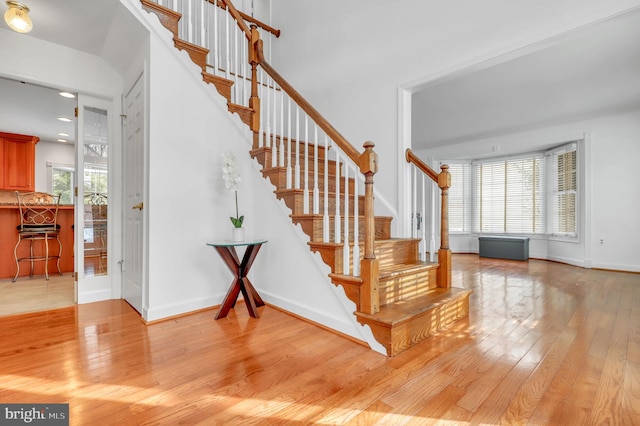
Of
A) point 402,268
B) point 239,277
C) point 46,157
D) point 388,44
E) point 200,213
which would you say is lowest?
point 239,277

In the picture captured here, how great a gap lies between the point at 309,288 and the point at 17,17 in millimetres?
3126

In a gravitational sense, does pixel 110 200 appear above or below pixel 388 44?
below

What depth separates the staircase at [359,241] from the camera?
2023 mm

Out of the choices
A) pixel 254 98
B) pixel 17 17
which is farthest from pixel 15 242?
pixel 254 98

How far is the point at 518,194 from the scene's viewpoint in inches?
262

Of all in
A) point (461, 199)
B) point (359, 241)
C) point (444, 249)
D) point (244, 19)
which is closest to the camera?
point (359, 241)

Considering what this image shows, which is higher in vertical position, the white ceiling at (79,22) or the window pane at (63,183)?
the white ceiling at (79,22)

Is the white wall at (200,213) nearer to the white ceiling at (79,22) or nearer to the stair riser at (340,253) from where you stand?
the stair riser at (340,253)

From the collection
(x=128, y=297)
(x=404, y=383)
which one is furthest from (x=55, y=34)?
(x=404, y=383)

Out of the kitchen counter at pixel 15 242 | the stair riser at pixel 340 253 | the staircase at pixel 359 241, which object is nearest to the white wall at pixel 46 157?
the kitchen counter at pixel 15 242

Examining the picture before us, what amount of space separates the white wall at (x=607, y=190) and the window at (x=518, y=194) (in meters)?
0.28

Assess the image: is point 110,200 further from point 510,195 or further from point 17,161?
point 510,195

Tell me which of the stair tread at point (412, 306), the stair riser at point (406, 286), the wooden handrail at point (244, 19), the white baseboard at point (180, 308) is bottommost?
the white baseboard at point (180, 308)

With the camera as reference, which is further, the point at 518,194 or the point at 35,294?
the point at 518,194
